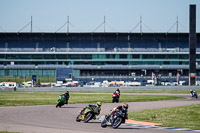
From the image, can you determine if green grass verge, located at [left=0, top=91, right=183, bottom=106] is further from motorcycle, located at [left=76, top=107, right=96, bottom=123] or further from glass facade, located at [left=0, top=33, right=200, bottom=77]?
glass facade, located at [left=0, top=33, right=200, bottom=77]


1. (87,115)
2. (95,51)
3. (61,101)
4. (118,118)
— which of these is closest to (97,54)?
(95,51)

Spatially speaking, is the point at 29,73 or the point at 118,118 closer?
the point at 118,118

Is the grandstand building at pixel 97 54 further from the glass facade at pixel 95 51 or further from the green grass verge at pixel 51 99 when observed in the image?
the green grass verge at pixel 51 99

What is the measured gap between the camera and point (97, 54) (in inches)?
5472

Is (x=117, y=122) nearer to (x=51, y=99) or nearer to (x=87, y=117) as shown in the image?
(x=87, y=117)

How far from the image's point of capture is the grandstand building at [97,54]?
137500 millimetres

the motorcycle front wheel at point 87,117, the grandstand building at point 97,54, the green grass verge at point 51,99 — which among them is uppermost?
the grandstand building at point 97,54

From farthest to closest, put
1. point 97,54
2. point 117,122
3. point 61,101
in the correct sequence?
point 97,54, point 61,101, point 117,122

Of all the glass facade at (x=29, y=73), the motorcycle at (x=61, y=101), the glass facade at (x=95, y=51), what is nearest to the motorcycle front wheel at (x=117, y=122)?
the motorcycle at (x=61, y=101)

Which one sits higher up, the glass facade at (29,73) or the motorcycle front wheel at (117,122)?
the glass facade at (29,73)

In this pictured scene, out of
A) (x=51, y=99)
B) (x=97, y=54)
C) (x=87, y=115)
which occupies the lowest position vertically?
(x=51, y=99)

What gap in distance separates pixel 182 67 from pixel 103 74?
975 inches

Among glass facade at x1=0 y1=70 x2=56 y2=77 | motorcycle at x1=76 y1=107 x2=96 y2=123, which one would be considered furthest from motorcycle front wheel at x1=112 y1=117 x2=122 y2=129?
glass facade at x1=0 y1=70 x2=56 y2=77

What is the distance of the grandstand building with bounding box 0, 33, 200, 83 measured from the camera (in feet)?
451
